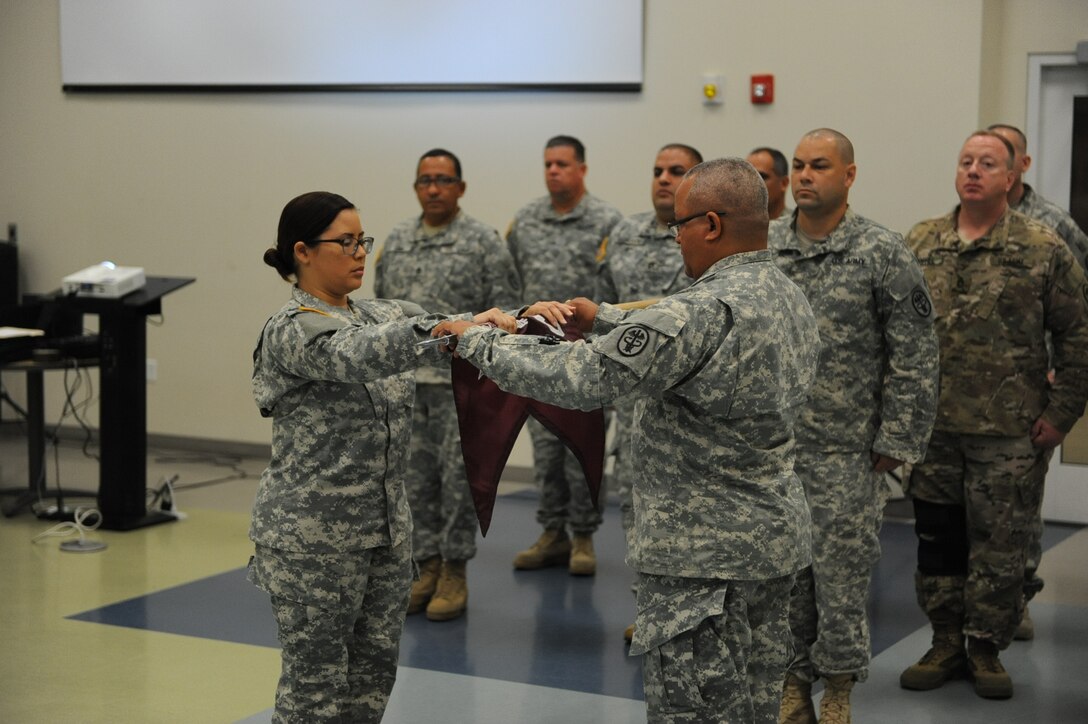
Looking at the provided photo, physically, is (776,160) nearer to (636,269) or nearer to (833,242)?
(636,269)

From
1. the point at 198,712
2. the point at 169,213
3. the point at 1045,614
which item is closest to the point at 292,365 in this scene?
the point at 198,712

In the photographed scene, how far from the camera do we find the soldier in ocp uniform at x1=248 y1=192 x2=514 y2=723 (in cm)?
297

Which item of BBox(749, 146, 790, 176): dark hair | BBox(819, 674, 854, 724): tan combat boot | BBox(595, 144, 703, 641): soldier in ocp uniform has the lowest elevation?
BBox(819, 674, 854, 724): tan combat boot

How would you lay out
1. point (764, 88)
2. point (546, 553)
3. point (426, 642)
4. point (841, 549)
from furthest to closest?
point (764, 88), point (546, 553), point (426, 642), point (841, 549)

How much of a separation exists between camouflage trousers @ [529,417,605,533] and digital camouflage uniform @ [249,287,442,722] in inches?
122

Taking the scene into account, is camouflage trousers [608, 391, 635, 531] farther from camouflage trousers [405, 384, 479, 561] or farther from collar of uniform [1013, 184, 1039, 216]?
collar of uniform [1013, 184, 1039, 216]

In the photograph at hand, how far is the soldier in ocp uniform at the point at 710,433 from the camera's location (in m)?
2.59

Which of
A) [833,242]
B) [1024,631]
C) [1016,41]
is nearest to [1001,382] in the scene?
[833,242]

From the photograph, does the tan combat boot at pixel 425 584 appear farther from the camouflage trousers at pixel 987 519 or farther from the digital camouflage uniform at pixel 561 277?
the camouflage trousers at pixel 987 519

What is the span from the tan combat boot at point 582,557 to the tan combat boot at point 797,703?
6.87 feet

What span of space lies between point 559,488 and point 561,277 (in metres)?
0.98

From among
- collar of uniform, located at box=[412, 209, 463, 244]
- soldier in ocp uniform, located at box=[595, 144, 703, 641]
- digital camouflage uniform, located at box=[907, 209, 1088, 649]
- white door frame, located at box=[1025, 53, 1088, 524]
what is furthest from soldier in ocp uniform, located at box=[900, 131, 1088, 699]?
white door frame, located at box=[1025, 53, 1088, 524]

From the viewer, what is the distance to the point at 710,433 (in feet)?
8.73

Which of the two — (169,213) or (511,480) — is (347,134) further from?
(511,480)
